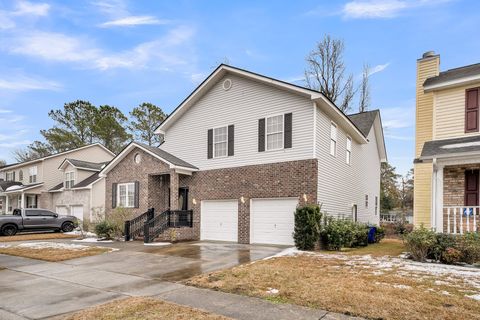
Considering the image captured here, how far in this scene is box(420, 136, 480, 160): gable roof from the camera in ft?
37.4

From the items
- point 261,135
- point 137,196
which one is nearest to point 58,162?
point 137,196

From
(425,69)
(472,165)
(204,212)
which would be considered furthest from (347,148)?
(204,212)

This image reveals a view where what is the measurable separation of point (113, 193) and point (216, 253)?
35.4 feet

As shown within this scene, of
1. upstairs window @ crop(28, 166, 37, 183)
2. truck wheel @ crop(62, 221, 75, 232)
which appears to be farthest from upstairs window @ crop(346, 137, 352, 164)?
upstairs window @ crop(28, 166, 37, 183)

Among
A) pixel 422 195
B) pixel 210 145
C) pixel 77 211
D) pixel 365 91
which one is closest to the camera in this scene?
pixel 422 195

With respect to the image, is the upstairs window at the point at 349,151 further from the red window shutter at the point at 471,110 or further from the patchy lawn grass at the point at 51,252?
the patchy lawn grass at the point at 51,252

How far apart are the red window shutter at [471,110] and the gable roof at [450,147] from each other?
52 cm

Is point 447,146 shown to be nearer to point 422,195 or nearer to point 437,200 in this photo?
point 437,200

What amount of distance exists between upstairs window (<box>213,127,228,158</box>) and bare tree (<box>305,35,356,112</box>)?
16.1 meters

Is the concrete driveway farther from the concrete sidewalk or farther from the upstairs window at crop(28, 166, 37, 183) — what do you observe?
the upstairs window at crop(28, 166, 37, 183)

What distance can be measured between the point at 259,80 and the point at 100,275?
10.8 meters

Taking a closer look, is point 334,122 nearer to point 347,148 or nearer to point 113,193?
point 347,148

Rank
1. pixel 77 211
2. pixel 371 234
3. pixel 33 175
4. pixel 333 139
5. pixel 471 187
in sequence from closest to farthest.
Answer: pixel 471 187 → pixel 333 139 → pixel 371 234 → pixel 77 211 → pixel 33 175

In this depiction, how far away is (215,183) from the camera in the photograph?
17.2 m
